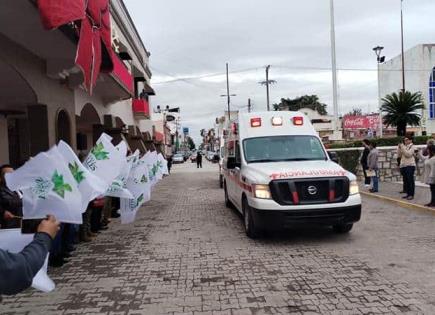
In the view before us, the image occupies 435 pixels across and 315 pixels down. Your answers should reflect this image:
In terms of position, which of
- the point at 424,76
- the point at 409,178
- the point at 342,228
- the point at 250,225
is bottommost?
the point at 342,228

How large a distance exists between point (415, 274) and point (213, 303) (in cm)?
278

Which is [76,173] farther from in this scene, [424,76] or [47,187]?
[424,76]

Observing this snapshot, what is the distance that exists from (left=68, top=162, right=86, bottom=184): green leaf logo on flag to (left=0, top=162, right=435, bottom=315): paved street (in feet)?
4.74

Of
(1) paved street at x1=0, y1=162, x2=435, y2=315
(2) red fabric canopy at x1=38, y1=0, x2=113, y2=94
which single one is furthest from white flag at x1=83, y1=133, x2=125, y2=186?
(2) red fabric canopy at x1=38, y1=0, x2=113, y2=94

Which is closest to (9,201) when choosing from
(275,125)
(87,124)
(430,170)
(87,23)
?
(87,23)

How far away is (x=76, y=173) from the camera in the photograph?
506cm

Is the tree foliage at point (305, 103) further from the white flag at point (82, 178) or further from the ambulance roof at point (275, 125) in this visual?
the white flag at point (82, 178)

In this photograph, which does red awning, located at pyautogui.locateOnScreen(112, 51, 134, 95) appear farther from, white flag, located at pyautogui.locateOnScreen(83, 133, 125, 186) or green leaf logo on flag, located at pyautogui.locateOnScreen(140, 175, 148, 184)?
white flag, located at pyautogui.locateOnScreen(83, 133, 125, 186)

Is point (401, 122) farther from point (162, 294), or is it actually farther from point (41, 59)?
point (162, 294)

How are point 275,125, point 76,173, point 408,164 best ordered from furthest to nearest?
point 408,164, point 275,125, point 76,173

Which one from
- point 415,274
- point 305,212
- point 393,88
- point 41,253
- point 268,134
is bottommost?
point 415,274

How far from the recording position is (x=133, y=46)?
1142 inches

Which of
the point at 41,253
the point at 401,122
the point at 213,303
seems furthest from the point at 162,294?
the point at 401,122

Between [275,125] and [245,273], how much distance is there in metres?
4.78
